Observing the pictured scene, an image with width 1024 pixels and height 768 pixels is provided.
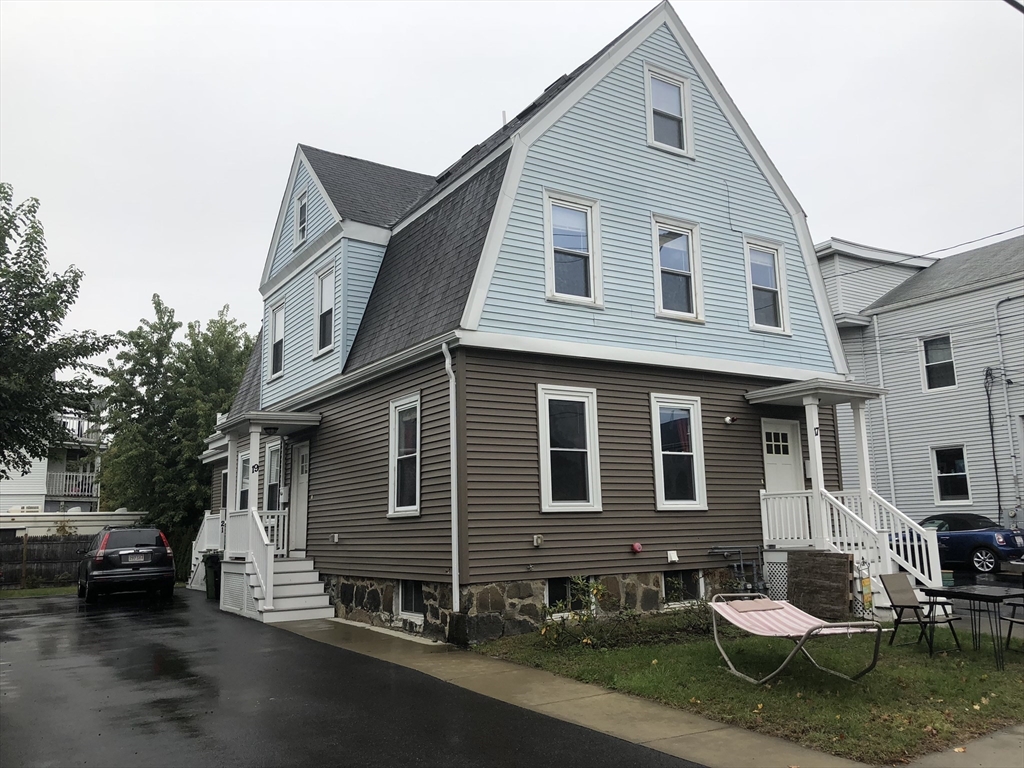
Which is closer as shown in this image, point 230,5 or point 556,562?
point 556,562

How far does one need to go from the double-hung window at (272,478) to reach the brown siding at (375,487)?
1890 mm

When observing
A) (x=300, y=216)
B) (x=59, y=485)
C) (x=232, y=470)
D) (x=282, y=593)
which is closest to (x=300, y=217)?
(x=300, y=216)

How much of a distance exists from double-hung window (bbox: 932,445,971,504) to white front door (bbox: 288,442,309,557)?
17.6m

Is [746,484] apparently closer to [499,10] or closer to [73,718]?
[499,10]

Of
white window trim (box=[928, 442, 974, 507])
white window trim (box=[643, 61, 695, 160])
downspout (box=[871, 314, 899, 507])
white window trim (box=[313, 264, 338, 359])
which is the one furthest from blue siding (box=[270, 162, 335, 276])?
white window trim (box=[928, 442, 974, 507])

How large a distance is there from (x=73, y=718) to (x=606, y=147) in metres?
10.5

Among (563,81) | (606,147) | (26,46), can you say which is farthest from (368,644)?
(26,46)

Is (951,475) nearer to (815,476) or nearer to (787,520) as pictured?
(787,520)

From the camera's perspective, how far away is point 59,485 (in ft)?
126

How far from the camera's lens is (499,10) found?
1439cm

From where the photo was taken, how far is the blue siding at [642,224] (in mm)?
11797

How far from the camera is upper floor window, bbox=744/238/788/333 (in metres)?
14.4

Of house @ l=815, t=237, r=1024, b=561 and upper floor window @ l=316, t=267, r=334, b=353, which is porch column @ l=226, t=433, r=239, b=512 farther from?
house @ l=815, t=237, r=1024, b=561

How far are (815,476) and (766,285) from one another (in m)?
3.88
